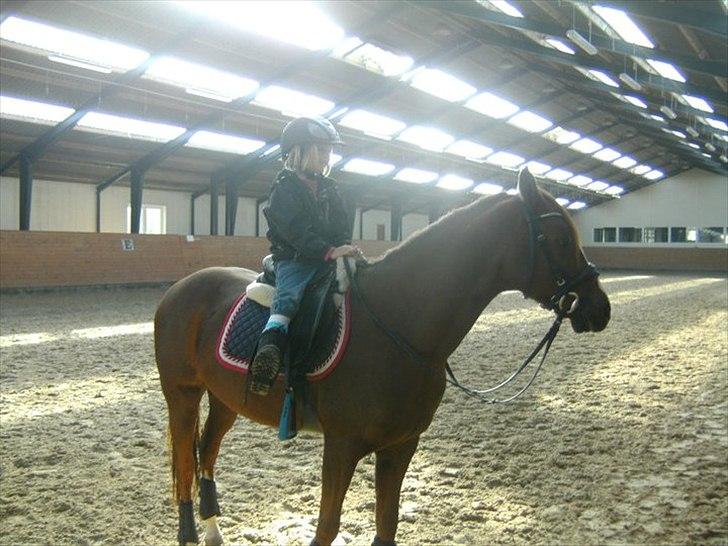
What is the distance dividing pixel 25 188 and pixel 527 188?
52.4ft

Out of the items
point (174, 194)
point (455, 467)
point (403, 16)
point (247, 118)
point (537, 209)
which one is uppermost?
point (403, 16)

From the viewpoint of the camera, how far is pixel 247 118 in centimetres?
1579

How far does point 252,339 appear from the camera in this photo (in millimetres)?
2434

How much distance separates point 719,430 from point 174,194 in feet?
64.3

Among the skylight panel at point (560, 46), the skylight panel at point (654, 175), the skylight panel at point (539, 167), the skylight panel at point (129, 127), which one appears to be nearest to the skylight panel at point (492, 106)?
the skylight panel at point (560, 46)

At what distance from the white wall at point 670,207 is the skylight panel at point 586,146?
19.4 ft

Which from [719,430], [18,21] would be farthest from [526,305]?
[18,21]

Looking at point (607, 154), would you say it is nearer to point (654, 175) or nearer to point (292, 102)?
point (654, 175)

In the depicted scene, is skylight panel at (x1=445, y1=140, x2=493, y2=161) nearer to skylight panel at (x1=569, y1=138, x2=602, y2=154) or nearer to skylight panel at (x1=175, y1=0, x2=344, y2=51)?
skylight panel at (x1=569, y1=138, x2=602, y2=154)

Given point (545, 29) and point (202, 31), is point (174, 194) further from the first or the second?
point (545, 29)

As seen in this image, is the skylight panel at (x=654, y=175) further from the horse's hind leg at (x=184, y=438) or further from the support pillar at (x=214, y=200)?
the horse's hind leg at (x=184, y=438)

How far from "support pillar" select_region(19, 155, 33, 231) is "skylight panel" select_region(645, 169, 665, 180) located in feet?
96.5

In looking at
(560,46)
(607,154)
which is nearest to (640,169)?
(607,154)

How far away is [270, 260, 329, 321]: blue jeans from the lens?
222cm
